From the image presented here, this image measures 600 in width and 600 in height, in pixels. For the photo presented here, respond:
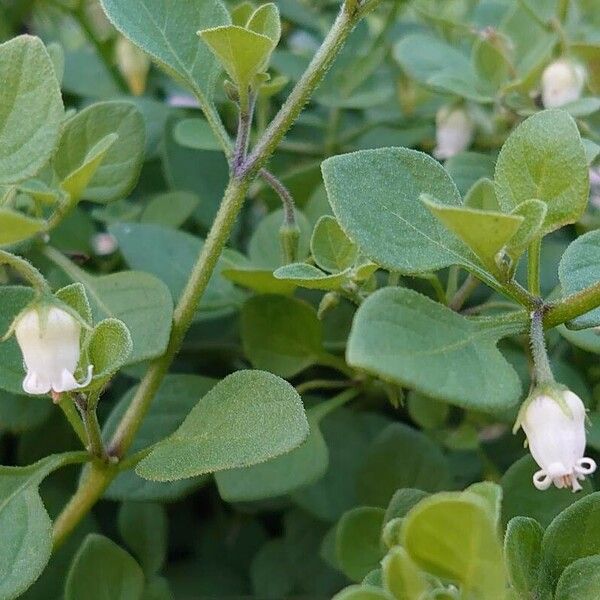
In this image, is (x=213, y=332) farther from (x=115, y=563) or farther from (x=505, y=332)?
(x=505, y=332)

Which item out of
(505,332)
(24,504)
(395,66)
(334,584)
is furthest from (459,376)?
(395,66)

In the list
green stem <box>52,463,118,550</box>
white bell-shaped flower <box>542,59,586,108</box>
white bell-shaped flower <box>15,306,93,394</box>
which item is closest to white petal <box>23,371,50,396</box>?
white bell-shaped flower <box>15,306,93,394</box>

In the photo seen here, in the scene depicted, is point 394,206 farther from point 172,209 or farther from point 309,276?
point 172,209

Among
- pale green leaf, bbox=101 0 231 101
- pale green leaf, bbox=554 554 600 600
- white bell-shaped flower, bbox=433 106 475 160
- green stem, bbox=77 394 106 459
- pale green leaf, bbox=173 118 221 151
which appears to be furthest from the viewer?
white bell-shaped flower, bbox=433 106 475 160

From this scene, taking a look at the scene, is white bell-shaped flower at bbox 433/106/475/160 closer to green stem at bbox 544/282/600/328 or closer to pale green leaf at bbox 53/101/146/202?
pale green leaf at bbox 53/101/146/202

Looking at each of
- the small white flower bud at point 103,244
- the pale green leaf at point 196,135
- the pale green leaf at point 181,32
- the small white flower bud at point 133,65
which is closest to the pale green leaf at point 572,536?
the pale green leaf at point 181,32

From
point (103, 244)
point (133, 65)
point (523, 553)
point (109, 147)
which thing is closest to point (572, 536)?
point (523, 553)
